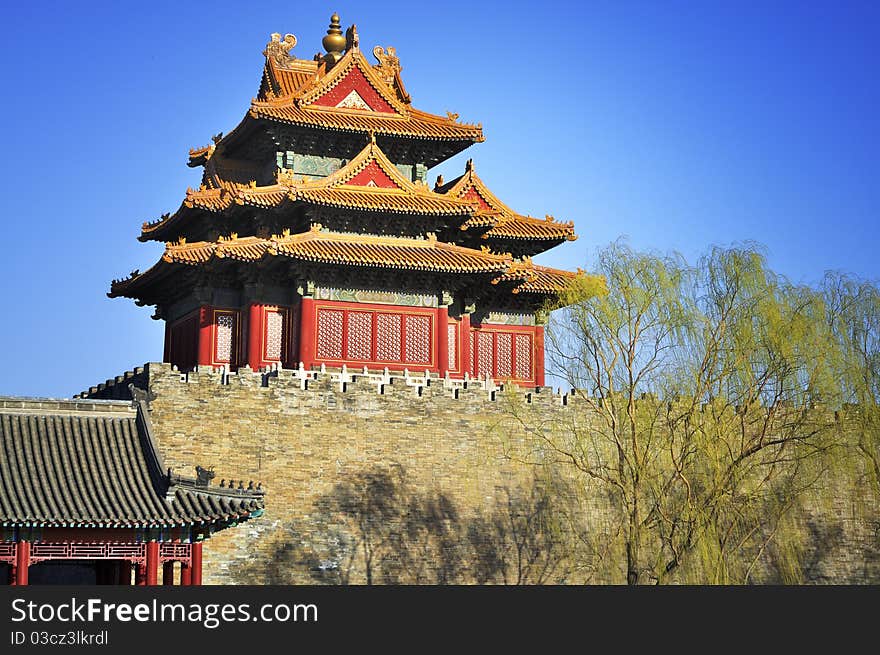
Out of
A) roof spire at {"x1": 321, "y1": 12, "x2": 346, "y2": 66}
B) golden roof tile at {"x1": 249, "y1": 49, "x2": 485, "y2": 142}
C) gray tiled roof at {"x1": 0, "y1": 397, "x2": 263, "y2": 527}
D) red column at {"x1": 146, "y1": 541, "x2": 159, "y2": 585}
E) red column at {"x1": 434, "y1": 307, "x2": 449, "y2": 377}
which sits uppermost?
roof spire at {"x1": 321, "y1": 12, "x2": 346, "y2": 66}

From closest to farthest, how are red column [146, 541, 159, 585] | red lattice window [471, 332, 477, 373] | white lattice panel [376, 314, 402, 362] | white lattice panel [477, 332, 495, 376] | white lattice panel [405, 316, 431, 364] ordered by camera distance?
red column [146, 541, 159, 585]
white lattice panel [376, 314, 402, 362]
white lattice panel [405, 316, 431, 364]
red lattice window [471, 332, 477, 373]
white lattice panel [477, 332, 495, 376]

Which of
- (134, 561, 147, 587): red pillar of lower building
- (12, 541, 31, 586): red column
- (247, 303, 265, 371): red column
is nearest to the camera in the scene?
(12, 541, 31, 586): red column

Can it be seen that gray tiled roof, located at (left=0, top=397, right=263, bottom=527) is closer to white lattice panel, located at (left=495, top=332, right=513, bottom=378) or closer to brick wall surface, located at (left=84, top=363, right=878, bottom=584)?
brick wall surface, located at (left=84, top=363, right=878, bottom=584)

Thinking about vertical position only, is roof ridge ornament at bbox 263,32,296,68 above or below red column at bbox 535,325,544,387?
above

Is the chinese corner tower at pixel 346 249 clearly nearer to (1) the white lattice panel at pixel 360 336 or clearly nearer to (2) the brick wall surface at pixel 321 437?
(1) the white lattice panel at pixel 360 336

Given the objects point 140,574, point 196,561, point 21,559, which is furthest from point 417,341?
point 21,559

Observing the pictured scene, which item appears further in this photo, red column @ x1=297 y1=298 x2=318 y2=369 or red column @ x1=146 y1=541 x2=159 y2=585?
red column @ x1=297 y1=298 x2=318 y2=369

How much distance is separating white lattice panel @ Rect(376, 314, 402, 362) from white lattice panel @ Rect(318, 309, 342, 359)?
0.83m

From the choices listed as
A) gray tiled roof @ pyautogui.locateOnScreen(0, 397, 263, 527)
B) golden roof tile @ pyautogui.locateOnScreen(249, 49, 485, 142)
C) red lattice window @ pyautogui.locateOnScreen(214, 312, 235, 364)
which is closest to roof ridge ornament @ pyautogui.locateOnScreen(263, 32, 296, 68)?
golden roof tile @ pyautogui.locateOnScreen(249, 49, 485, 142)

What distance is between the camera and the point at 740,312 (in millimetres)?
26250

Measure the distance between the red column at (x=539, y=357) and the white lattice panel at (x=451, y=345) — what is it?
8.69 feet

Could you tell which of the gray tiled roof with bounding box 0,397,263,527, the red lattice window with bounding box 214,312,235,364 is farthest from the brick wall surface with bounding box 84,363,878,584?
the gray tiled roof with bounding box 0,397,263,527

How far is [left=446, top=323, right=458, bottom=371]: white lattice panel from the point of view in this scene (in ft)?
112

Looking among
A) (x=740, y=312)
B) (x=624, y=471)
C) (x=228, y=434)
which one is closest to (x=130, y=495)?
(x=228, y=434)
